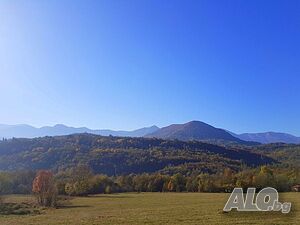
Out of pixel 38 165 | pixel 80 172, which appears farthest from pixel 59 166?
pixel 80 172

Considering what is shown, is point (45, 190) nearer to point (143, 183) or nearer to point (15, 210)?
point (15, 210)

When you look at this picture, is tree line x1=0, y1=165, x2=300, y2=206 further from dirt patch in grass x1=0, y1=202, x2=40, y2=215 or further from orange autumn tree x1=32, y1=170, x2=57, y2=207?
dirt patch in grass x1=0, y1=202, x2=40, y2=215

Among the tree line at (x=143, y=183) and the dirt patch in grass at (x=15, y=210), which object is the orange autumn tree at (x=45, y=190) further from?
the tree line at (x=143, y=183)

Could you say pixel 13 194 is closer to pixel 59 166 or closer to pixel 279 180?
pixel 59 166

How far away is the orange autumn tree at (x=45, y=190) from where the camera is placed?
98688 millimetres

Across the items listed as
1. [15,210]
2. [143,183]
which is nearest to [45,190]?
[15,210]

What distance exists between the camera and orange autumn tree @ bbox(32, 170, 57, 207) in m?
98.7

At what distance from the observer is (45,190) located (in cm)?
→ 10119

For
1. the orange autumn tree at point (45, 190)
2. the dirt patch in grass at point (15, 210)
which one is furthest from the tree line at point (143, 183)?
the dirt patch in grass at point (15, 210)

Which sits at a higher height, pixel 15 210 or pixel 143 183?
pixel 143 183

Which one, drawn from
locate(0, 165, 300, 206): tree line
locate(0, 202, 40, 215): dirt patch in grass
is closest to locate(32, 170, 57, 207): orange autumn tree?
locate(0, 202, 40, 215): dirt patch in grass

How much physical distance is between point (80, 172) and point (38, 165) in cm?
5119

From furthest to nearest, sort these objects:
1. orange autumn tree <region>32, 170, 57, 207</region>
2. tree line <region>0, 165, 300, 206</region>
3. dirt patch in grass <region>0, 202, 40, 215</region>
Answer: tree line <region>0, 165, 300, 206</region>, orange autumn tree <region>32, 170, 57, 207</region>, dirt patch in grass <region>0, 202, 40, 215</region>

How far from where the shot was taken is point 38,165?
612 feet
